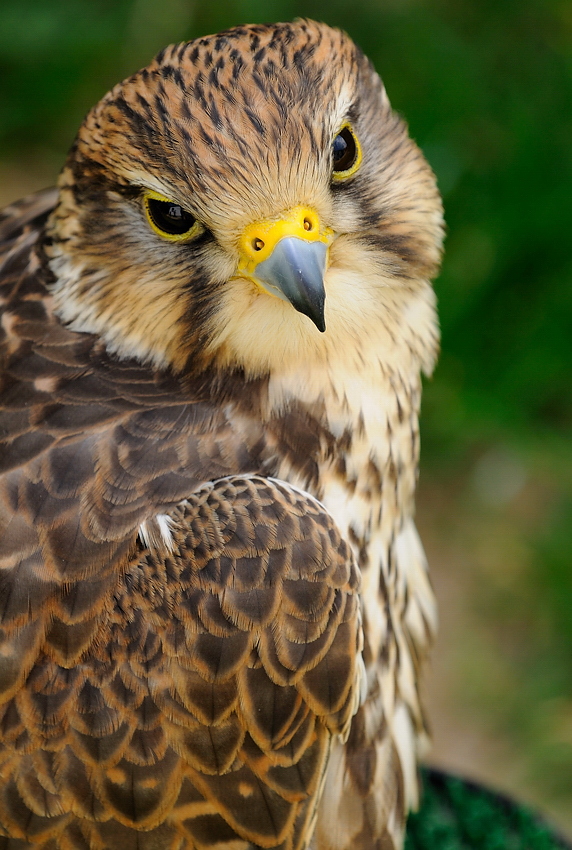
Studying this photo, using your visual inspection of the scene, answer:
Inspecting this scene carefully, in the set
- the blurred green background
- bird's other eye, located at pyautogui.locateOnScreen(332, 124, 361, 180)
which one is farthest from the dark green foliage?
bird's other eye, located at pyautogui.locateOnScreen(332, 124, 361, 180)

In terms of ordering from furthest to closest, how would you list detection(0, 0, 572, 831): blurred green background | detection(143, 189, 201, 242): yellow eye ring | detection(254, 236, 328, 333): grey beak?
detection(0, 0, 572, 831): blurred green background < detection(143, 189, 201, 242): yellow eye ring < detection(254, 236, 328, 333): grey beak

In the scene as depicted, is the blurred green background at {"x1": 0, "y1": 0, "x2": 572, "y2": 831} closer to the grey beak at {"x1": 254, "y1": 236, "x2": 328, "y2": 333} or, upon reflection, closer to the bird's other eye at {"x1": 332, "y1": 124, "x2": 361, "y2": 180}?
the bird's other eye at {"x1": 332, "y1": 124, "x2": 361, "y2": 180}

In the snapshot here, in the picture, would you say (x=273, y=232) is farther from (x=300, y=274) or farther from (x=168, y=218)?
(x=168, y=218)

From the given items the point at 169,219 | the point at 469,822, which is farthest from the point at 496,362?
the point at 169,219

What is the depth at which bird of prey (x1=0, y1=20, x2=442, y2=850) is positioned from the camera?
1.89 metres

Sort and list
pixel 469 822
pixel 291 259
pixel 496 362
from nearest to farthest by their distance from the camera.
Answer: pixel 291 259
pixel 469 822
pixel 496 362

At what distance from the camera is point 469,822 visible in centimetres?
304

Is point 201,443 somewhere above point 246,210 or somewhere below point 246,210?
below

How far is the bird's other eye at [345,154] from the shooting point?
1.99 m

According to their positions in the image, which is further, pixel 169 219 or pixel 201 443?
pixel 201 443

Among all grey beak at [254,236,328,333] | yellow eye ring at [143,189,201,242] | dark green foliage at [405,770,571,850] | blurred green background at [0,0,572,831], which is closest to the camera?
grey beak at [254,236,328,333]

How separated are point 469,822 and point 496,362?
203cm

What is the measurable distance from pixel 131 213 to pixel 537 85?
3.12 m

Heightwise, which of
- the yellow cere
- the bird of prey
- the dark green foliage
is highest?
the yellow cere
